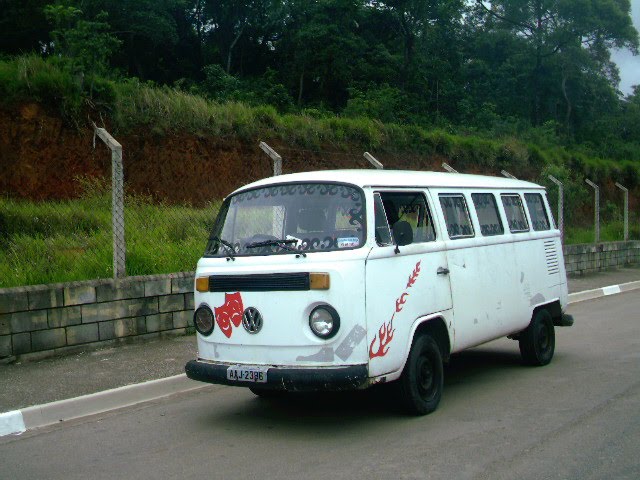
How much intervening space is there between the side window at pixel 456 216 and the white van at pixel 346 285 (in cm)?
1

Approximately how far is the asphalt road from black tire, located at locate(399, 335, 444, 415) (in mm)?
138

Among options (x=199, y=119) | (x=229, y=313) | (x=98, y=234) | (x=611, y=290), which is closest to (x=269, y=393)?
(x=229, y=313)

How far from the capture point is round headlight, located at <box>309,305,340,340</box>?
5.56 metres

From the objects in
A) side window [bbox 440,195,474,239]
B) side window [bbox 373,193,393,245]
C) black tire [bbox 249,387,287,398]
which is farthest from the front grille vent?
side window [bbox 440,195,474,239]

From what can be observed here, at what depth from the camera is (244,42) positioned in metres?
36.8

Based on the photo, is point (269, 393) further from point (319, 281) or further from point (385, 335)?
point (319, 281)

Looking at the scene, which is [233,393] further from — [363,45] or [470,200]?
[363,45]

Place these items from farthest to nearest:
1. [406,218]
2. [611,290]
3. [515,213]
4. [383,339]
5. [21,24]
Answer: [21,24] → [611,290] → [515,213] → [406,218] → [383,339]

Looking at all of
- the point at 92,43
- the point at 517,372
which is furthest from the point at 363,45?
the point at 517,372

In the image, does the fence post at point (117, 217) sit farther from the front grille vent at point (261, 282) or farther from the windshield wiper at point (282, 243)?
the windshield wiper at point (282, 243)

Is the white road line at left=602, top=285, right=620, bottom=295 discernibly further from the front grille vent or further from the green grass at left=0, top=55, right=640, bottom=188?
the front grille vent

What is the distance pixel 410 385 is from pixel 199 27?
108 feet

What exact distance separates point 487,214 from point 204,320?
124 inches

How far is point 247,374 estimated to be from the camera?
19.0ft
